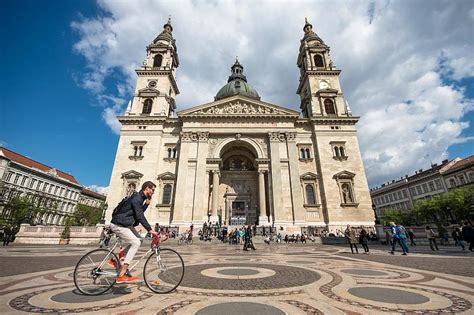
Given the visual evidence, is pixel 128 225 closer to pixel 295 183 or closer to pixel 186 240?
pixel 186 240

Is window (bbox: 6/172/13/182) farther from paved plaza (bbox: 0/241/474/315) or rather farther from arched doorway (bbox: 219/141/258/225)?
paved plaza (bbox: 0/241/474/315)

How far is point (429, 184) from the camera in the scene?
53.2 m

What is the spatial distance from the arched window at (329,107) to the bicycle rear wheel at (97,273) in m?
35.2

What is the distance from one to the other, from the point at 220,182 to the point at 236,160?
4.99m

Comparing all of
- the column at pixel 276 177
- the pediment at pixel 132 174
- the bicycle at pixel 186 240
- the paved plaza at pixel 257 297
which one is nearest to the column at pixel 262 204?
the column at pixel 276 177

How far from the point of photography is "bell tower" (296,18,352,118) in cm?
3400

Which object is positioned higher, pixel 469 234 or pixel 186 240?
pixel 469 234

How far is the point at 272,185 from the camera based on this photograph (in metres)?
27.5

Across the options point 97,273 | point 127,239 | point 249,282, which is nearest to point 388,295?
point 249,282

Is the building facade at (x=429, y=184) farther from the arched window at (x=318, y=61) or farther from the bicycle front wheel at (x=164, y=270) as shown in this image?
the bicycle front wheel at (x=164, y=270)

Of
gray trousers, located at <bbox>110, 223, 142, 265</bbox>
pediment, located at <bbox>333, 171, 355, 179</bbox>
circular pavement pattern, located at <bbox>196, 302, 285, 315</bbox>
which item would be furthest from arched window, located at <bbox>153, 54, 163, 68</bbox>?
circular pavement pattern, located at <bbox>196, 302, 285, 315</bbox>

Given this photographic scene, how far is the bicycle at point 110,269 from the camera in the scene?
140 inches

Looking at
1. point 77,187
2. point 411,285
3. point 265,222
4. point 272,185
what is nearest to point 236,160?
point 272,185

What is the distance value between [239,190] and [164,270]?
89.8 ft
